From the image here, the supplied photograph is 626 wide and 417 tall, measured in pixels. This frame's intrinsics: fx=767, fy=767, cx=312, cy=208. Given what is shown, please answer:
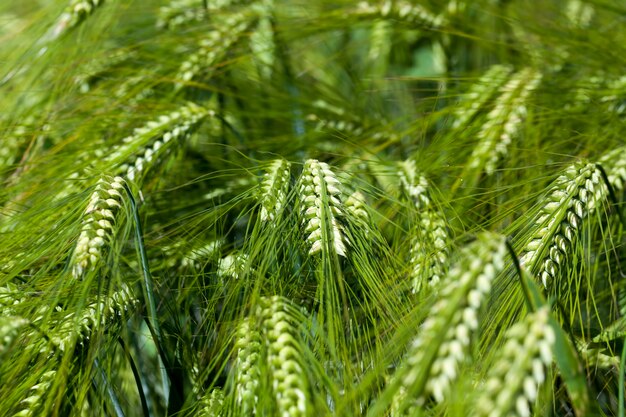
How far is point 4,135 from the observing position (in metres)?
1.03

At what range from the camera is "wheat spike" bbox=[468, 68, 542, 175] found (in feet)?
3.26

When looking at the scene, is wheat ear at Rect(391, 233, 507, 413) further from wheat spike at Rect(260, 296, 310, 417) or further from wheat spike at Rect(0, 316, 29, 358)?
wheat spike at Rect(0, 316, 29, 358)

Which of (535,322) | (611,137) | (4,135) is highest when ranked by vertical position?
(535,322)

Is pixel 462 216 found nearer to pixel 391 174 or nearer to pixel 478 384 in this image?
pixel 391 174

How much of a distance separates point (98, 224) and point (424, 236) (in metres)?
0.36

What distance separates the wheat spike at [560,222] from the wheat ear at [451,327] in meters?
0.21

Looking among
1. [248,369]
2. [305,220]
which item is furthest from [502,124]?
[248,369]

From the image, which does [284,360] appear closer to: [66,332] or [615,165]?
[66,332]

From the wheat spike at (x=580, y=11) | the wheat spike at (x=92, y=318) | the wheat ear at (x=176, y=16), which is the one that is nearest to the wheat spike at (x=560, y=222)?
the wheat spike at (x=92, y=318)

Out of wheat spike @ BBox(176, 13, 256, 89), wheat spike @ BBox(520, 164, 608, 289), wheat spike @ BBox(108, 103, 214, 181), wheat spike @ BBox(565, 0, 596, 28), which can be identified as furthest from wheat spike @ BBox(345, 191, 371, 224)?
wheat spike @ BBox(565, 0, 596, 28)

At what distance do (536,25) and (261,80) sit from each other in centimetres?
46

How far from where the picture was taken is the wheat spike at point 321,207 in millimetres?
720

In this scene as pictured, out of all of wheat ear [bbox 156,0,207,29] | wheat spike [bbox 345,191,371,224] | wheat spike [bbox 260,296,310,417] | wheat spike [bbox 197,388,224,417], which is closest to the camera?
wheat spike [bbox 260,296,310,417]

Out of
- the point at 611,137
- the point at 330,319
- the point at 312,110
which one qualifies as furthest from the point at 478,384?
the point at 312,110
